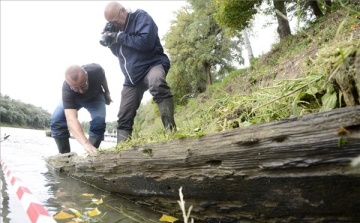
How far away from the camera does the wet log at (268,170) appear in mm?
1027

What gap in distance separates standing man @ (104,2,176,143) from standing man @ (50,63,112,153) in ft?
3.40

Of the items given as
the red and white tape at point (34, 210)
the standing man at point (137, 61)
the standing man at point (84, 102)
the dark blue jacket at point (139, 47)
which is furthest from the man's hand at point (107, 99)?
the red and white tape at point (34, 210)

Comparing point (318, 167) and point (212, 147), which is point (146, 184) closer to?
point (212, 147)

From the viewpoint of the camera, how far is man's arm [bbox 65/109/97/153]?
4045mm

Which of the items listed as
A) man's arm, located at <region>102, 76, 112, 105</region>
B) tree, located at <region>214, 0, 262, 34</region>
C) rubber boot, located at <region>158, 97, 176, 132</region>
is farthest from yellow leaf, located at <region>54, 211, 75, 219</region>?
tree, located at <region>214, 0, 262, 34</region>

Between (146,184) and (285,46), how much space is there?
11052mm

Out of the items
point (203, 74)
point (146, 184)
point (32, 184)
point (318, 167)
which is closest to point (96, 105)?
point (32, 184)

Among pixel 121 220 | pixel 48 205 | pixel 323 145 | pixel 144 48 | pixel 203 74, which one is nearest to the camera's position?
pixel 323 145

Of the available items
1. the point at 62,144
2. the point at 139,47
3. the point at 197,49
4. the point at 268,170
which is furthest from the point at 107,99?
the point at 197,49

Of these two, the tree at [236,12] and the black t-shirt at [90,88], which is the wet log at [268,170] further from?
the tree at [236,12]

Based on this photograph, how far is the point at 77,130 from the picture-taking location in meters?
4.19

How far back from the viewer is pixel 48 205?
2.62 meters

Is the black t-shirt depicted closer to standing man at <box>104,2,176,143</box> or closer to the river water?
standing man at <box>104,2,176,143</box>

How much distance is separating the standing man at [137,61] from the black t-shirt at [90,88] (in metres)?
1.26
